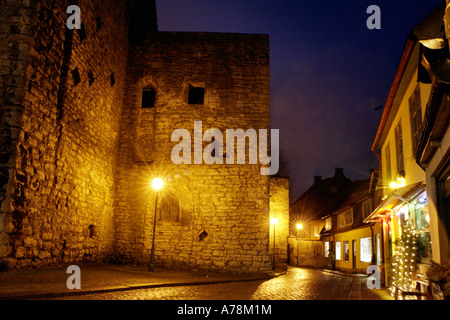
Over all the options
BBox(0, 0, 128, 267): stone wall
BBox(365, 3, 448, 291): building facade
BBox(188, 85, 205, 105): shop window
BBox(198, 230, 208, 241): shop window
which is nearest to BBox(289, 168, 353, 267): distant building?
BBox(365, 3, 448, 291): building facade

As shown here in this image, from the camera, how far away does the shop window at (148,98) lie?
14484 mm

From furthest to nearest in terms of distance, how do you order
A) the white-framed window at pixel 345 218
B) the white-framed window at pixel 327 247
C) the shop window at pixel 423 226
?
the white-framed window at pixel 327 247
the white-framed window at pixel 345 218
the shop window at pixel 423 226

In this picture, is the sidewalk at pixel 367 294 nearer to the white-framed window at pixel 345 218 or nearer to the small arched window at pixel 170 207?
the small arched window at pixel 170 207

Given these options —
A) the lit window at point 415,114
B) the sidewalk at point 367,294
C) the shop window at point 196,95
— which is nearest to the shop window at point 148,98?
the shop window at point 196,95

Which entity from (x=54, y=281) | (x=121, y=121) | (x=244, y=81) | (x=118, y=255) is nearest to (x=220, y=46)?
(x=244, y=81)

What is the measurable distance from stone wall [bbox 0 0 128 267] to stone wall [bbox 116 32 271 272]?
2.37 feet

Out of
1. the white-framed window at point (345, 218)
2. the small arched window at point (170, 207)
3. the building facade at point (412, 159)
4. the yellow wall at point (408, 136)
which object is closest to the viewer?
the building facade at point (412, 159)

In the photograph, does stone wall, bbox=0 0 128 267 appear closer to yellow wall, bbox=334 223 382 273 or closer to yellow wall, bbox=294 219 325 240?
yellow wall, bbox=334 223 382 273

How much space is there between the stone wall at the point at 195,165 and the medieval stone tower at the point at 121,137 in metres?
0.04

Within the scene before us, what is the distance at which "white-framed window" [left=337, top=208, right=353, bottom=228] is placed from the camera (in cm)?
2353

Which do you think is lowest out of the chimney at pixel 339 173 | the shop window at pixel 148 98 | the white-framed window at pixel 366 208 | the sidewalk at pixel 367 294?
the sidewalk at pixel 367 294

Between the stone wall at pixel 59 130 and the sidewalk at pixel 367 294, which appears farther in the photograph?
the sidewalk at pixel 367 294

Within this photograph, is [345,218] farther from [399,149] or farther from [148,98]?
[148,98]
